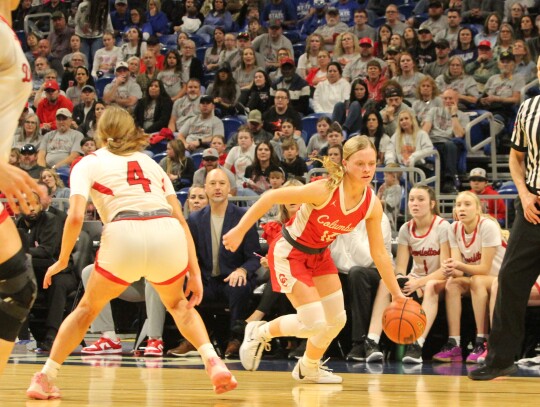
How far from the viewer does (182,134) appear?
46.8 feet

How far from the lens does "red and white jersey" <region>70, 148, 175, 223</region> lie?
18.0 feet

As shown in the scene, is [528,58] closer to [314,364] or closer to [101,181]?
[314,364]

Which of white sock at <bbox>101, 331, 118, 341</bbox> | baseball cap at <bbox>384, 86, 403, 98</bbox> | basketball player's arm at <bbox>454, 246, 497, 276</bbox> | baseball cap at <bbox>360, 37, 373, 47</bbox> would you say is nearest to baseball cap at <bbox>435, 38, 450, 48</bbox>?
baseball cap at <bbox>360, 37, 373, 47</bbox>

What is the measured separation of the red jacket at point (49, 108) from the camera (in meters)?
15.6

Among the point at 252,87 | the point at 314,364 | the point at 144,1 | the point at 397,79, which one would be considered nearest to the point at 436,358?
the point at 314,364

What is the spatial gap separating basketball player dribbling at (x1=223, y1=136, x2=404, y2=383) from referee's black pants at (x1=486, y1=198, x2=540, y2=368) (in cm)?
64

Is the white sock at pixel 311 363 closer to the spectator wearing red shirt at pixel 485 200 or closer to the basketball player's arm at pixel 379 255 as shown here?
the basketball player's arm at pixel 379 255

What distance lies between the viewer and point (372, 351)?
8.23 m

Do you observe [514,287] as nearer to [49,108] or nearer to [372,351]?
[372,351]

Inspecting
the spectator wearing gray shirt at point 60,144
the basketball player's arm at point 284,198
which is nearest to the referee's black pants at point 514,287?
the basketball player's arm at point 284,198

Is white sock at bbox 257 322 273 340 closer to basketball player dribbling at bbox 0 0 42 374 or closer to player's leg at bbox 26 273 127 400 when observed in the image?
player's leg at bbox 26 273 127 400

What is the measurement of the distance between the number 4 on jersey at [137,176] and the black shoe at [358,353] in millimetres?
3377

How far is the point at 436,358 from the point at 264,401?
3361 mm

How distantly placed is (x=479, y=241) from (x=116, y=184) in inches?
159
